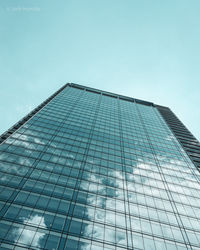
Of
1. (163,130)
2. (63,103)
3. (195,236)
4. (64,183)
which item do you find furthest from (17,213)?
(163,130)

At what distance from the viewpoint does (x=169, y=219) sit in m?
26.0

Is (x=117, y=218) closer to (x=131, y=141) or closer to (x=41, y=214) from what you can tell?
→ (x=41, y=214)


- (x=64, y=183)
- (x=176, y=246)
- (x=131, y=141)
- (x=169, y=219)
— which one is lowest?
(x=176, y=246)

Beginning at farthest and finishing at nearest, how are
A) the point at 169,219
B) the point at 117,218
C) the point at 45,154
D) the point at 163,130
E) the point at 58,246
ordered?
the point at 163,130, the point at 45,154, the point at 169,219, the point at 117,218, the point at 58,246

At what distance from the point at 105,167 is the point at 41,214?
14.4m

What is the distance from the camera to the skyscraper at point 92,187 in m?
20.8

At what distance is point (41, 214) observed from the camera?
2172 centimetres

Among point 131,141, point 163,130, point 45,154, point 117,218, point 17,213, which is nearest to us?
point 17,213

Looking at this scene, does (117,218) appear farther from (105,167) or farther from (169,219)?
(105,167)

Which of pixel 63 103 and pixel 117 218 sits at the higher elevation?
pixel 63 103

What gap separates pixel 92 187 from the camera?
27.8 meters

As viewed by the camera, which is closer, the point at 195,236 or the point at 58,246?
the point at 58,246

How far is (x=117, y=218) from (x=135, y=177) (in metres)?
10.1

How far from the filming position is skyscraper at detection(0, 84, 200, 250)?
2084cm
